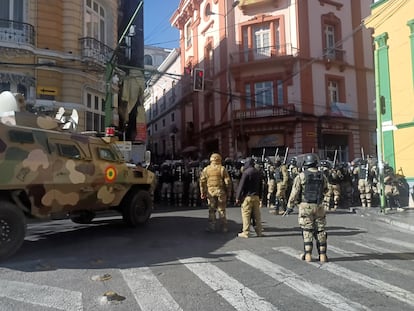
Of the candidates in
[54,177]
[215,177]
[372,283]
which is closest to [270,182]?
[215,177]

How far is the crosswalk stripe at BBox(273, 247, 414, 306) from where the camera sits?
17.3 feet

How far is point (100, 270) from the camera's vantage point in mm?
6645

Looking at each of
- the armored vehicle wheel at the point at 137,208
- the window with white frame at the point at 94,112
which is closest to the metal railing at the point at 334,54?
the window with white frame at the point at 94,112

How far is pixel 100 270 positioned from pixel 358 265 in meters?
4.07

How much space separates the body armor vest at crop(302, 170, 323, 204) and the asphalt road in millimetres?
1033

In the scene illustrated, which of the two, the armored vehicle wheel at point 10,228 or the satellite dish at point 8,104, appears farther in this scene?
the satellite dish at point 8,104

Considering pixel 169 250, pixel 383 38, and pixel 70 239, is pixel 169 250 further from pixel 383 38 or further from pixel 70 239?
pixel 383 38

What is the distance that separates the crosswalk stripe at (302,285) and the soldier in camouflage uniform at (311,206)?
2.64ft

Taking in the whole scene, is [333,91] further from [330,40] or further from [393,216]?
[393,216]

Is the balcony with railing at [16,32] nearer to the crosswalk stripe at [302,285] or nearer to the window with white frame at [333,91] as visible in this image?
the crosswalk stripe at [302,285]

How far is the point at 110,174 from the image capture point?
10078mm

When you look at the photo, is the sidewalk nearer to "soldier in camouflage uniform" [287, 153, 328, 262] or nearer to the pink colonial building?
"soldier in camouflage uniform" [287, 153, 328, 262]

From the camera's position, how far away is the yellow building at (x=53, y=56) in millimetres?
16828

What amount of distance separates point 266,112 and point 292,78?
2941 millimetres
